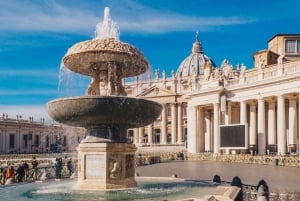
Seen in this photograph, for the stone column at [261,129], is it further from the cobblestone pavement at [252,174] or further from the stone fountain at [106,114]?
the stone fountain at [106,114]

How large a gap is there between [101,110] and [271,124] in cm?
3878

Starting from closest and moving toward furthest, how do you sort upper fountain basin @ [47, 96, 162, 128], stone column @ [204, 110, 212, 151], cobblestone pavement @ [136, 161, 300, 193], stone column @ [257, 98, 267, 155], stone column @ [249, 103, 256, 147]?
upper fountain basin @ [47, 96, 162, 128], cobblestone pavement @ [136, 161, 300, 193], stone column @ [257, 98, 267, 155], stone column @ [249, 103, 256, 147], stone column @ [204, 110, 212, 151]

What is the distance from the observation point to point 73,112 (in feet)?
41.6

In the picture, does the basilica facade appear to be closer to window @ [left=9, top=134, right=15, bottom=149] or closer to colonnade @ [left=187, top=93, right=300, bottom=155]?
colonnade @ [left=187, top=93, right=300, bottom=155]

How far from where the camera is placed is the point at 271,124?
158 ft

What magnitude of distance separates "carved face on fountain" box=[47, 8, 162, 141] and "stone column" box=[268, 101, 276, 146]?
118ft

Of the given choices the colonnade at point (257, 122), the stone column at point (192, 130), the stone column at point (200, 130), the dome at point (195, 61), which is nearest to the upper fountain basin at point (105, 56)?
the colonnade at point (257, 122)

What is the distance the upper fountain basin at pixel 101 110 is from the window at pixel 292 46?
4539 centimetres

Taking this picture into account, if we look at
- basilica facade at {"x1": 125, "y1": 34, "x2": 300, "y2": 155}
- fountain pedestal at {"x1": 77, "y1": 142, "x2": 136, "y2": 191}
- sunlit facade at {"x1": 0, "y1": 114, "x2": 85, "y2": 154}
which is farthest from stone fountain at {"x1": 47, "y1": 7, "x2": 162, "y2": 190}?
sunlit facade at {"x1": 0, "y1": 114, "x2": 85, "y2": 154}

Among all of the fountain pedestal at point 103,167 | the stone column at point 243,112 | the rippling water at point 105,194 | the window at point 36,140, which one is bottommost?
the window at point 36,140

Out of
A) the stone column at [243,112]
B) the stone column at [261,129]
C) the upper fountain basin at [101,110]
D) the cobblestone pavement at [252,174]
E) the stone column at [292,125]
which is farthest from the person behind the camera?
the stone column at [243,112]

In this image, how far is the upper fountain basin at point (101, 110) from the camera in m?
12.4

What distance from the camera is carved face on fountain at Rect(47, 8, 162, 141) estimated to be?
12523 mm

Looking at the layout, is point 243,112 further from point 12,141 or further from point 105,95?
point 12,141
